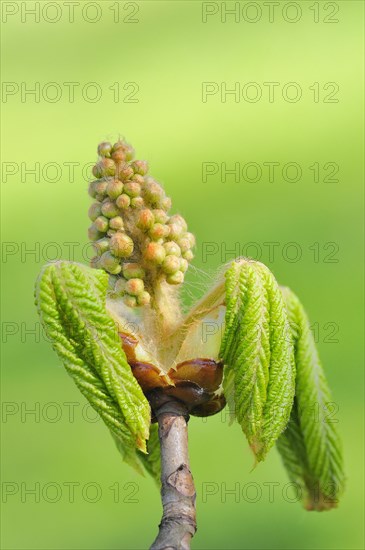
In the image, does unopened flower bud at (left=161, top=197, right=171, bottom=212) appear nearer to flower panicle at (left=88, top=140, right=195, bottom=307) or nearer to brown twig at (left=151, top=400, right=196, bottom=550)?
flower panicle at (left=88, top=140, right=195, bottom=307)

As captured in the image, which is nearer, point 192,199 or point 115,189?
point 115,189

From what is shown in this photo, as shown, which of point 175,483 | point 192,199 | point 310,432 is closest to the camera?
point 175,483

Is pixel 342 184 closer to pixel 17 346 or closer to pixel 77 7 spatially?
pixel 17 346

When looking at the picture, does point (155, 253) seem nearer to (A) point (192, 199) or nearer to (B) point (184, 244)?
(B) point (184, 244)

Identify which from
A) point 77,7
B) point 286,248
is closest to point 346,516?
point 286,248

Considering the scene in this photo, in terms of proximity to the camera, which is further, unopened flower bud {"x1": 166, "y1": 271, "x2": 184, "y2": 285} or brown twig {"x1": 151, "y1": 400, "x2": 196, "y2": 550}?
unopened flower bud {"x1": 166, "y1": 271, "x2": 184, "y2": 285}

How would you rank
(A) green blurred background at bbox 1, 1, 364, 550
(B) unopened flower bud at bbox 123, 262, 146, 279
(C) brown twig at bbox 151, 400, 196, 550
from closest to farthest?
(C) brown twig at bbox 151, 400, 196, 550, (B) unopened flower bud at bbox 123, 262, 146, 279, (A) green blurred background at bbox 1, 1, 364, 550

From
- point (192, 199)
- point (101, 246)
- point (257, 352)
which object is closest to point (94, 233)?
point (101, 246)

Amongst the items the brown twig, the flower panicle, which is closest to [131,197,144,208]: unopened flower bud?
the flower panicle
